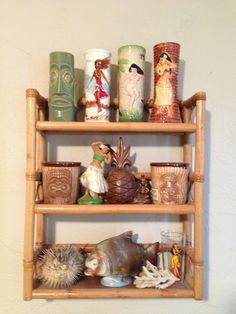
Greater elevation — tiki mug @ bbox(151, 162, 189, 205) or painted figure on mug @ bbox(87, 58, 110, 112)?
painted figure on mug @ bbox(87, 58, 110, 112)

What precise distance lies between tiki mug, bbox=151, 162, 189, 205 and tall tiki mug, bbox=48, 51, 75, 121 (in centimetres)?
23

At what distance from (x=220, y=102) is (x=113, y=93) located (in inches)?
10.6

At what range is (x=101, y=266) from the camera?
63 cm

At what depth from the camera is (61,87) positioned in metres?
0.64

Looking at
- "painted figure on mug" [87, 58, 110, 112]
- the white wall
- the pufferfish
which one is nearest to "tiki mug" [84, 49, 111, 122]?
"painted figure on mug" [87, 58, 110, 112]

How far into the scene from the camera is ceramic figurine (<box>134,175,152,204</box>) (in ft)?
2.19

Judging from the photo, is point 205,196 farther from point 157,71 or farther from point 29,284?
point 29,284

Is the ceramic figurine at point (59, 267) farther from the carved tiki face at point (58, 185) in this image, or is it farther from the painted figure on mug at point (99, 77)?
the painted figure on mug at point (99, 77)

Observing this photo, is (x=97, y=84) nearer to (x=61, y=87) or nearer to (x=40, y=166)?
(x=61, y=87)

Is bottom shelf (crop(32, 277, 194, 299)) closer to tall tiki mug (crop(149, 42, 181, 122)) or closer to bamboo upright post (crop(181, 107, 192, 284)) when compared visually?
bamboo upright post (crop(181, 107, 192, 284))

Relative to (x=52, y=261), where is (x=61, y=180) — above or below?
above

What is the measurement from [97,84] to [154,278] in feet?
1.40

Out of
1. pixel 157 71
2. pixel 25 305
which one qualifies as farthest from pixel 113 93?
pixel 25 305

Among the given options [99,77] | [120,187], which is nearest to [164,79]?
[99,77]
